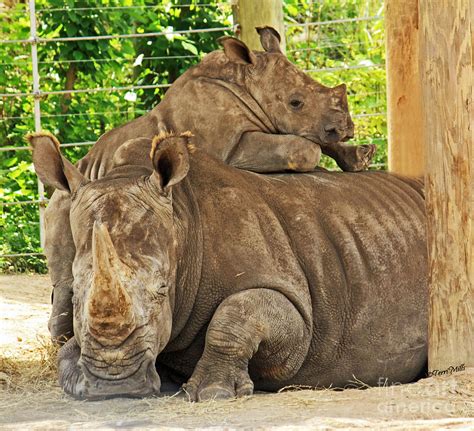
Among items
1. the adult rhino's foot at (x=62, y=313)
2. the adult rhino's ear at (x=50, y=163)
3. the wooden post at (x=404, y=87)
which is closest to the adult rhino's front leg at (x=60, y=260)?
the adult rhino's foot at (x=62, y=313)

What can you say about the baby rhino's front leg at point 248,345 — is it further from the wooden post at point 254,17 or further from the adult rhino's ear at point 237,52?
the wooden post at point 254,17

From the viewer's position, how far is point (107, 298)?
18.0 feet

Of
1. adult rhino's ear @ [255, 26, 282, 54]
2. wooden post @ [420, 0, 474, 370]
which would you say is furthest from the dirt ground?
adult rhino's ear @ [255, 26, 282, 54]

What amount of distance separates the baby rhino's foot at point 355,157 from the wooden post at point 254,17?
2.18 metres

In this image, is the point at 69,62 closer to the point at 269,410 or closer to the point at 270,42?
the point at 270,42

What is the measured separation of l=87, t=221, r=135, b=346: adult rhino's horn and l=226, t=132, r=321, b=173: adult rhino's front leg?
1752 mm

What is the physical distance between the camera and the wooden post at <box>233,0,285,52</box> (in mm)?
9492

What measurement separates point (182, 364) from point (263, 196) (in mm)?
1013

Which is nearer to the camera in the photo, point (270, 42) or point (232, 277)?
point (232, 277)

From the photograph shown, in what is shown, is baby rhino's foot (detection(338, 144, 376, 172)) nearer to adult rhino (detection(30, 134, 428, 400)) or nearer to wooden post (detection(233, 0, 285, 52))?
adult rhino (detection(30, 134, 428, 400))

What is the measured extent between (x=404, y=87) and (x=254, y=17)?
5.11 feet

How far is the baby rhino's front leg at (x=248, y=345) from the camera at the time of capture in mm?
5836

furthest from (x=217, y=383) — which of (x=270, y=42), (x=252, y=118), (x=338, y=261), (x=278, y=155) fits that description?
(x=270, y=42)

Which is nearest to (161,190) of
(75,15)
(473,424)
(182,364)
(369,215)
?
(182,364)
